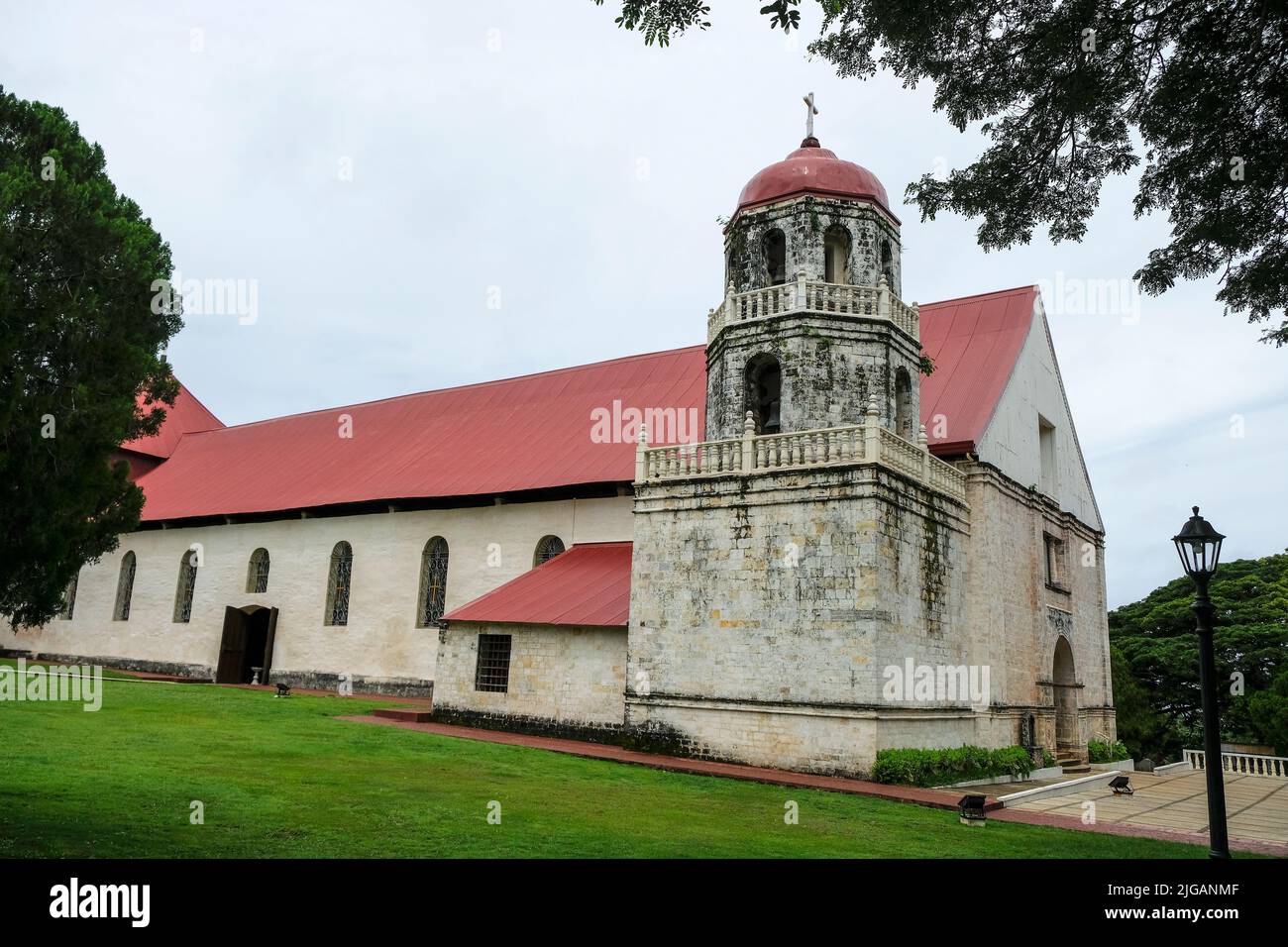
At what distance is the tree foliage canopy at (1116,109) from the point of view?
26.3ft

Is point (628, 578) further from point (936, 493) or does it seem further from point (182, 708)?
point (182, 708)

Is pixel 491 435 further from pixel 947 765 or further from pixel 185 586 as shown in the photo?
pixel 947 765

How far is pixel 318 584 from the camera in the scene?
2644cm

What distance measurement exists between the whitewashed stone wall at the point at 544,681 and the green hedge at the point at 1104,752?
11676mm

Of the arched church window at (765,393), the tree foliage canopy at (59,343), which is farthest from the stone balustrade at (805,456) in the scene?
the tree foliage canopy at (59,343)

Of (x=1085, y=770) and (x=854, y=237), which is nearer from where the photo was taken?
(x=854, y=237)

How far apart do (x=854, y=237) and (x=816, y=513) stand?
228 inches

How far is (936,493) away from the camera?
16984mm

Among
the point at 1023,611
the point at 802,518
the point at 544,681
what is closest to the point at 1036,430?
the point at 1023,611

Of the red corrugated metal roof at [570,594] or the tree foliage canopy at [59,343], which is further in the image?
the red corrugated metal roof at [570,594]

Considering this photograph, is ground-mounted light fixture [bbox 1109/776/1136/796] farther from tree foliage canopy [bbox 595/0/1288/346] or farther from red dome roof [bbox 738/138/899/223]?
red dome roof [bbox 738/138/899/223]

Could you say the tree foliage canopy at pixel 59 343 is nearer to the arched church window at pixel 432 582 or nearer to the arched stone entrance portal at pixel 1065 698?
the arched church window at pixel 432 582

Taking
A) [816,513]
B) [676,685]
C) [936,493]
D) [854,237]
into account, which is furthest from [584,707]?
[854,237]

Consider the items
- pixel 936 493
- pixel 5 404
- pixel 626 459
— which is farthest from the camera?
pixel 626 459
